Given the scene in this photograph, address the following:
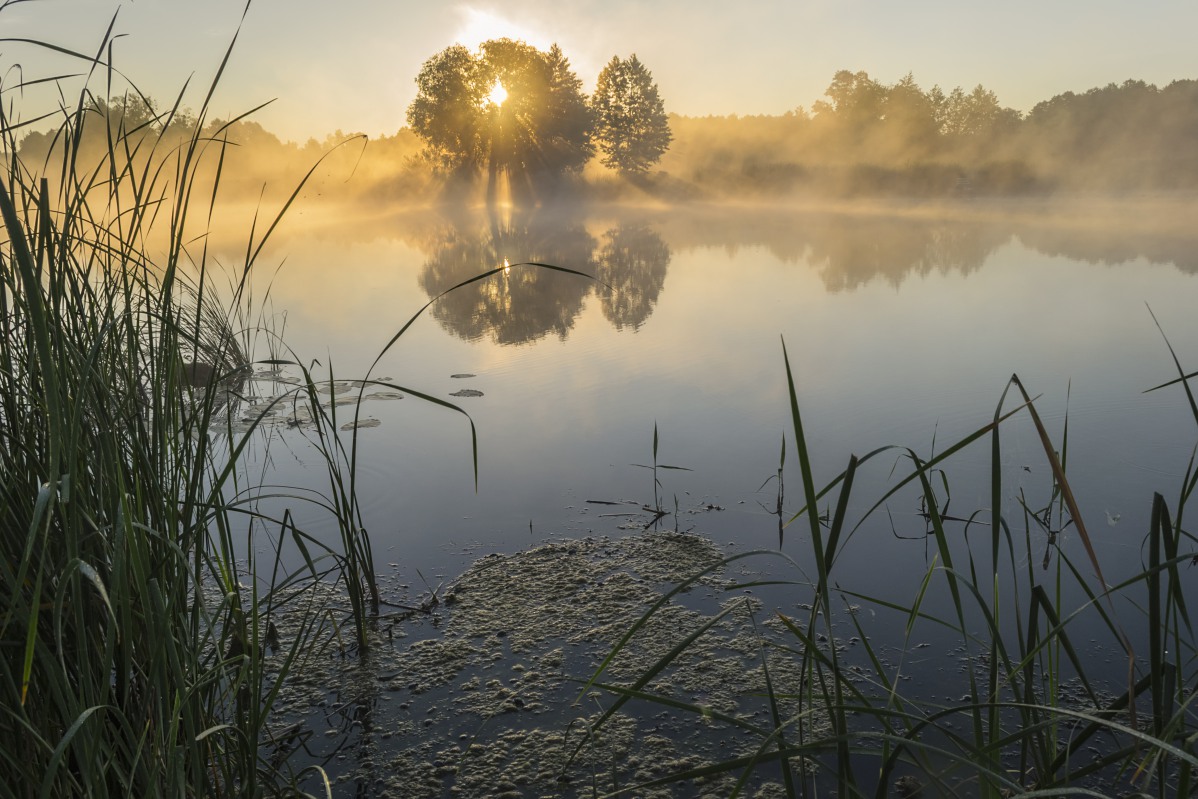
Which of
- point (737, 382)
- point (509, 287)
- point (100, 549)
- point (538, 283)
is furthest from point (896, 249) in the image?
point (100, 549)

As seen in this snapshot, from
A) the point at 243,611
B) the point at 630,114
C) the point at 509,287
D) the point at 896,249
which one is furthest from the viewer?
the point at 630,114

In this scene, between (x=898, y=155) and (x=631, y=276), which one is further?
(x=898, y=155)

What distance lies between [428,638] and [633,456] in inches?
55.7

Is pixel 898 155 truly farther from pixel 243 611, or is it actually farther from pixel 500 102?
pixel 243 611

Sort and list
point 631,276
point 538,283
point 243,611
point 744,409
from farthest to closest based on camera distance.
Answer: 1. point 538,283
2. point 631,276
3. point 744,409
4. point 243,611

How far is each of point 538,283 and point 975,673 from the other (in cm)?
766

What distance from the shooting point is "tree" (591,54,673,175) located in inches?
1217

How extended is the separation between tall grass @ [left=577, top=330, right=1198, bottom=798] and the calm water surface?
223 millimetres

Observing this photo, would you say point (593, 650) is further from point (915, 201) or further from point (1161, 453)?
point (915, 201)

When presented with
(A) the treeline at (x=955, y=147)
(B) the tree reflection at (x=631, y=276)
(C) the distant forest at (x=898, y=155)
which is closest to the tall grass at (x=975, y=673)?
(B) the tree reflection at (x=631, y=276)

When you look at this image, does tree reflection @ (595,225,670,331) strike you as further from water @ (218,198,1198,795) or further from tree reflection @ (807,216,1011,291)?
tree reflection @ (807,216,1011,291)

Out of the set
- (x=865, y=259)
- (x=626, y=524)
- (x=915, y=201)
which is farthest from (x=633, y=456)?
(x=915, y=201)

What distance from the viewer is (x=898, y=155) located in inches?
1200

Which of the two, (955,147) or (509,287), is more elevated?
(955,147)
